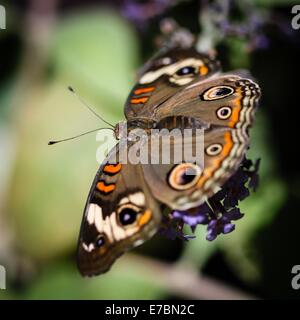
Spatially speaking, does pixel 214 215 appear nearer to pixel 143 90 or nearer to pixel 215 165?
pixel 215 165

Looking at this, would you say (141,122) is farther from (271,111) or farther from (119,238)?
(271,111)

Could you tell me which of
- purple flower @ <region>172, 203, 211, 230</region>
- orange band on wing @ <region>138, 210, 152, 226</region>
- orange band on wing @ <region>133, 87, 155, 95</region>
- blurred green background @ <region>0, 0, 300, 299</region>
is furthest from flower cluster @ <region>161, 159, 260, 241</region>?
blurred green background @ <region>0, 0, 300, 299</region>

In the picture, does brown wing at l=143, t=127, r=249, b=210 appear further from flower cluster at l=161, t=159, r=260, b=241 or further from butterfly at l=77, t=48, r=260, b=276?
flower cluster at l=161, t=159, r=260, b=241

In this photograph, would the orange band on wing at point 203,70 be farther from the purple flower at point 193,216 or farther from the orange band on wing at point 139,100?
the purple flower at point 193,216

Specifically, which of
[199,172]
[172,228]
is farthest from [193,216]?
[199,172]

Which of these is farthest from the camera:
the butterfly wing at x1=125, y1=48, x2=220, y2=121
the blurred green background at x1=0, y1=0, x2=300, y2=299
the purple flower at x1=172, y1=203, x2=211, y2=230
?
the blurred green background at x1=0, y1=0, x2=300, y2=299

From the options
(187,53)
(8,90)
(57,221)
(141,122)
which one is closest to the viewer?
(141,122)

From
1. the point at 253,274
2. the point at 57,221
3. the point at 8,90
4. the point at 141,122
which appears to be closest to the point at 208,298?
the point at 253,274
